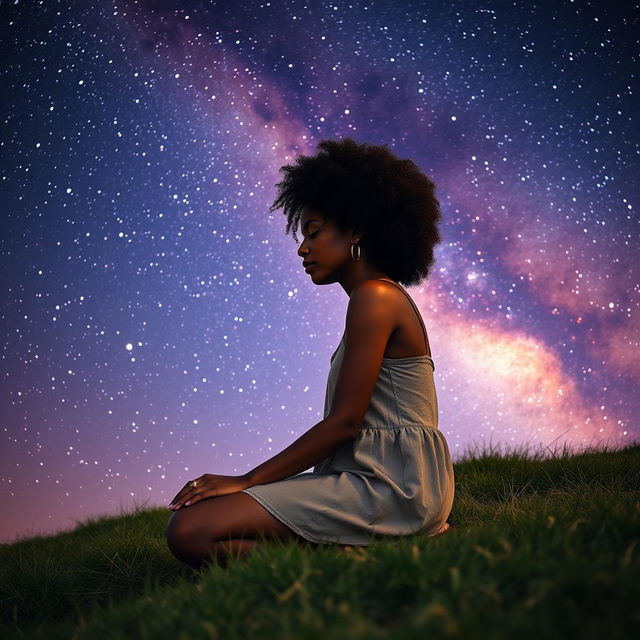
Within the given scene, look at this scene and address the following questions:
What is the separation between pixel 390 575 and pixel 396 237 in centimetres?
241

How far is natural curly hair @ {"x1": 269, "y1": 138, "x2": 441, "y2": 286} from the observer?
12.5 feet

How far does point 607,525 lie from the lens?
7.04 ft

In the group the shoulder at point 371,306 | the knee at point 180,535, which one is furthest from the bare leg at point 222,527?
the shoulder at point 371,306

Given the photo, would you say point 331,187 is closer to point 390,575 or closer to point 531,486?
point 390,575

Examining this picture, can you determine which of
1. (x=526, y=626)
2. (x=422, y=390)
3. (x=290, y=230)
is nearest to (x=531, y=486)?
(x=422, y=390)

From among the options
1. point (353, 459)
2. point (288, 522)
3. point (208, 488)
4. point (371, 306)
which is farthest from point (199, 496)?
point (371, 306)

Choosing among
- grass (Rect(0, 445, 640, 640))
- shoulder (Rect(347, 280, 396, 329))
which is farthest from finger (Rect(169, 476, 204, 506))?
shoulder (Rect(347, 280, 396, 329))

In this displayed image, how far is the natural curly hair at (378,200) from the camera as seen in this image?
12.5 feet

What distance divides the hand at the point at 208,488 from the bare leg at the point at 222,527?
32 mm

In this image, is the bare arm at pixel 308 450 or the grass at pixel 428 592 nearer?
the grass at pixel 428 592

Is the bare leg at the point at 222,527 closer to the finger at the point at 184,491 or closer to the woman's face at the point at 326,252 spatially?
the finger at the point at 184,491

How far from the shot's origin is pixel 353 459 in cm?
314

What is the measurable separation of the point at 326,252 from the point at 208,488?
159cm

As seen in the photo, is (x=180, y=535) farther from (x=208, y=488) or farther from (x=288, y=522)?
(x=288, y=522)
